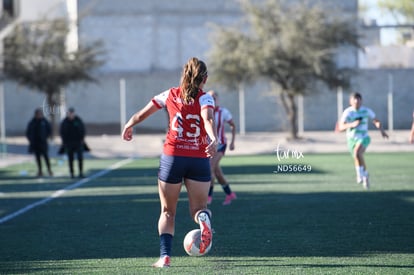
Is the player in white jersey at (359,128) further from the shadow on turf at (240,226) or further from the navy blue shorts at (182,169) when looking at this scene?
the navy blue shorts at (182,169)

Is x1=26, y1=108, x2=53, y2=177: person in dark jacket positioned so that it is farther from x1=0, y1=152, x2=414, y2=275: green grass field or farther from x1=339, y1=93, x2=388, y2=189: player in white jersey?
x1=339, y1=93, x2=388, y2=189: player in white jersey

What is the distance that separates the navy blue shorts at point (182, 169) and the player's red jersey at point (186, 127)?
56mm

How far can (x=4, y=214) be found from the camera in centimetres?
1600

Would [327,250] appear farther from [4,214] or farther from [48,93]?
[48,93]

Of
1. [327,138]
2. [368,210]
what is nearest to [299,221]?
[368,210]


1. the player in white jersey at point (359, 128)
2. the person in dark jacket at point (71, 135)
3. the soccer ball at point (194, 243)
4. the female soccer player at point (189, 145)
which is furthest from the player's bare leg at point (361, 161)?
the soccer ball at point (194, 243)

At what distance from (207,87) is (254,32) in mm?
3445

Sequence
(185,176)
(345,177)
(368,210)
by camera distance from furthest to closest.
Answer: (345,177), (368,210), (185,176)

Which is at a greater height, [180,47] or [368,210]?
[180,47]

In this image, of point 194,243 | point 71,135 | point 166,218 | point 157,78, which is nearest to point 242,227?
point 166,218

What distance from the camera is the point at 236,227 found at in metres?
13.2

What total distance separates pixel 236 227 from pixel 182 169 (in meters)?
4.09

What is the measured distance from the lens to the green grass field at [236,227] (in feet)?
32.1

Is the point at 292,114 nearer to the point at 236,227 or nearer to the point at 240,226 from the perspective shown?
the point at 240,226
